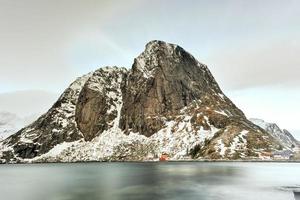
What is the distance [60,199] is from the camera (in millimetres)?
76188

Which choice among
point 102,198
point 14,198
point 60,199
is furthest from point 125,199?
point 14,198

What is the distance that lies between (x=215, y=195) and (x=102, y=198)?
24603 mm

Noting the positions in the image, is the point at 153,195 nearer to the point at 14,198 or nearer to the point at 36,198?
the point at 36,198

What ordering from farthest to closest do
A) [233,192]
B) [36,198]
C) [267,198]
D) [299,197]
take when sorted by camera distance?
[233,192]
[36,198]
[267,198]
[299,197]

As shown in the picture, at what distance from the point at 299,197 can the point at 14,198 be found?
57.8 m

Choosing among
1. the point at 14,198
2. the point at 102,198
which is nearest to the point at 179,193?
the point at 102,198

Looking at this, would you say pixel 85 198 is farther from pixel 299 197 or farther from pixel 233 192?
pixel 299 197

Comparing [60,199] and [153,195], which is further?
[153,195]

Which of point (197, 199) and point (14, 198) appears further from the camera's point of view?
point (14, 198)

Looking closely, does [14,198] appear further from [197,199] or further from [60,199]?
[197,199]

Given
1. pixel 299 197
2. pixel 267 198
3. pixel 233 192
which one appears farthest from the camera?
pixel 233 192

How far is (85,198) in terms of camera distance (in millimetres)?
75875

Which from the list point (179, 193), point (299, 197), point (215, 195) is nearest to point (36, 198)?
point (179, 193)

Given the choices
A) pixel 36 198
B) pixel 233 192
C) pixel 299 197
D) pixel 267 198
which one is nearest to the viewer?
pixel 299 197
